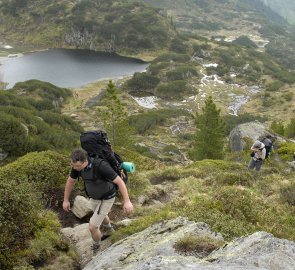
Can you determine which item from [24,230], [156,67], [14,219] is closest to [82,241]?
[24,230]

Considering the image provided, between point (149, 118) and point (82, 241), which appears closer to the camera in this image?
point (82, 241)

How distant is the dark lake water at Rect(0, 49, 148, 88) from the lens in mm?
159875

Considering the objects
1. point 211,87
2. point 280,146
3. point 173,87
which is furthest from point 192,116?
point 280,146

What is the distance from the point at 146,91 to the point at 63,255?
158933 mm

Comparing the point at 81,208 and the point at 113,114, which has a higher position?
the point at 81,208

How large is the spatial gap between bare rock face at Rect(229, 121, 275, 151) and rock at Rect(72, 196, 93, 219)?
30.9 m

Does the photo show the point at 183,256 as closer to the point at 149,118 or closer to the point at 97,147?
the point at 97,147

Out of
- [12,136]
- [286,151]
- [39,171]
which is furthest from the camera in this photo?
[12,136]

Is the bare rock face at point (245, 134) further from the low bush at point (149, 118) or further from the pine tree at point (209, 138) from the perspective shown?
the low bush at point (149, 118)

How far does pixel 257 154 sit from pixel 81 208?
42.4ft

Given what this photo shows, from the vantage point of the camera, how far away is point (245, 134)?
42125 millimetres

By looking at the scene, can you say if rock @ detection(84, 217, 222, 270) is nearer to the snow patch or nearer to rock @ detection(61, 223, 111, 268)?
rock @ detection(61, 223, 111, 268)

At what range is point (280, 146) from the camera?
1470 inches

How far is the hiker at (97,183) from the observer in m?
8.59
